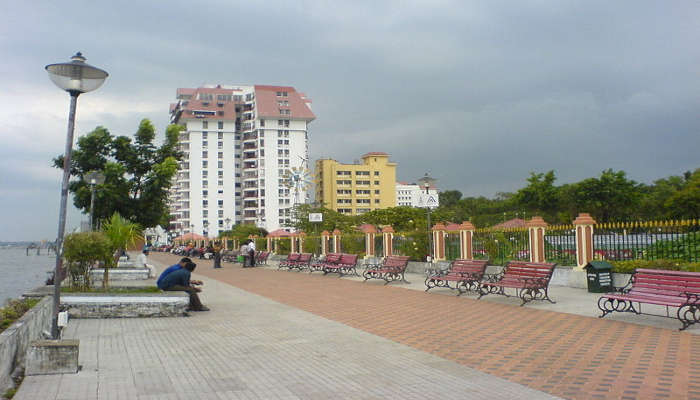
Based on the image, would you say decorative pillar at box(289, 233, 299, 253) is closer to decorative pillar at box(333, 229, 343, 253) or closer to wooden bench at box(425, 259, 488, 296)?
decorative pillar at box(333, 229, 343, 253)

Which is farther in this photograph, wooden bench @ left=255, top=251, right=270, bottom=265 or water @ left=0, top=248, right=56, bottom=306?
wooden bench @ left=255, top=251, right=270, bottom=265

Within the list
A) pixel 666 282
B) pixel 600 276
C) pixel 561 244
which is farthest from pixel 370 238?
pixel 666 282

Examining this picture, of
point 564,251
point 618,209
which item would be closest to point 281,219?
point 618,209

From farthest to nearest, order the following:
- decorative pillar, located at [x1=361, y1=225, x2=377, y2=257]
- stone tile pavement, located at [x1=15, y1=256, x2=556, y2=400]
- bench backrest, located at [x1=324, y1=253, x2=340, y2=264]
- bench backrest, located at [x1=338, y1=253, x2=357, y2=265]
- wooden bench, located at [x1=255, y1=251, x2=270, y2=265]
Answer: wooden bench, located at [x1=255, y1=251, x2=270, y2=265], decorative pillar, located at [x1=361, y1=225, x2=377, y2=257], bench backrest, located at [x1=324, y1=253, x2=340, y2=264], bench backrest, located at [x1=338, y1=253, x2=357, y2=265], stone tile pavement, located at [x1=15, y1=256, x2=556, y2=400]

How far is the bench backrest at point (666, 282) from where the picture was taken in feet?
30.5

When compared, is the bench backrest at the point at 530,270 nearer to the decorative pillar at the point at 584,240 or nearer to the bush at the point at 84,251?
the decorative pillar at the point at 584,240

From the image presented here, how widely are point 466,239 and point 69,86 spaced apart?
1641cm

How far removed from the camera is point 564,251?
16.7 m

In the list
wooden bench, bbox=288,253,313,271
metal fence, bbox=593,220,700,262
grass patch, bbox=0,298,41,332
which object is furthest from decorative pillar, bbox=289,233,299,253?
grass patch, bbox=0,298,41,332

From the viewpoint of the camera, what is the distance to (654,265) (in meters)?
13.9

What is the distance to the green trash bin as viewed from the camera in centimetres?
1414

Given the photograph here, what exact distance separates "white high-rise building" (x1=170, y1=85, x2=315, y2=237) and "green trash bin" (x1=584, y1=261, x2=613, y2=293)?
375 feet

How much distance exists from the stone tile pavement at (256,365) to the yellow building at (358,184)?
422 ft

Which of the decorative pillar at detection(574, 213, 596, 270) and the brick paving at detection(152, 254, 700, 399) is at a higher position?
the decorative pillar at detection(574, 213, 596, 270)
